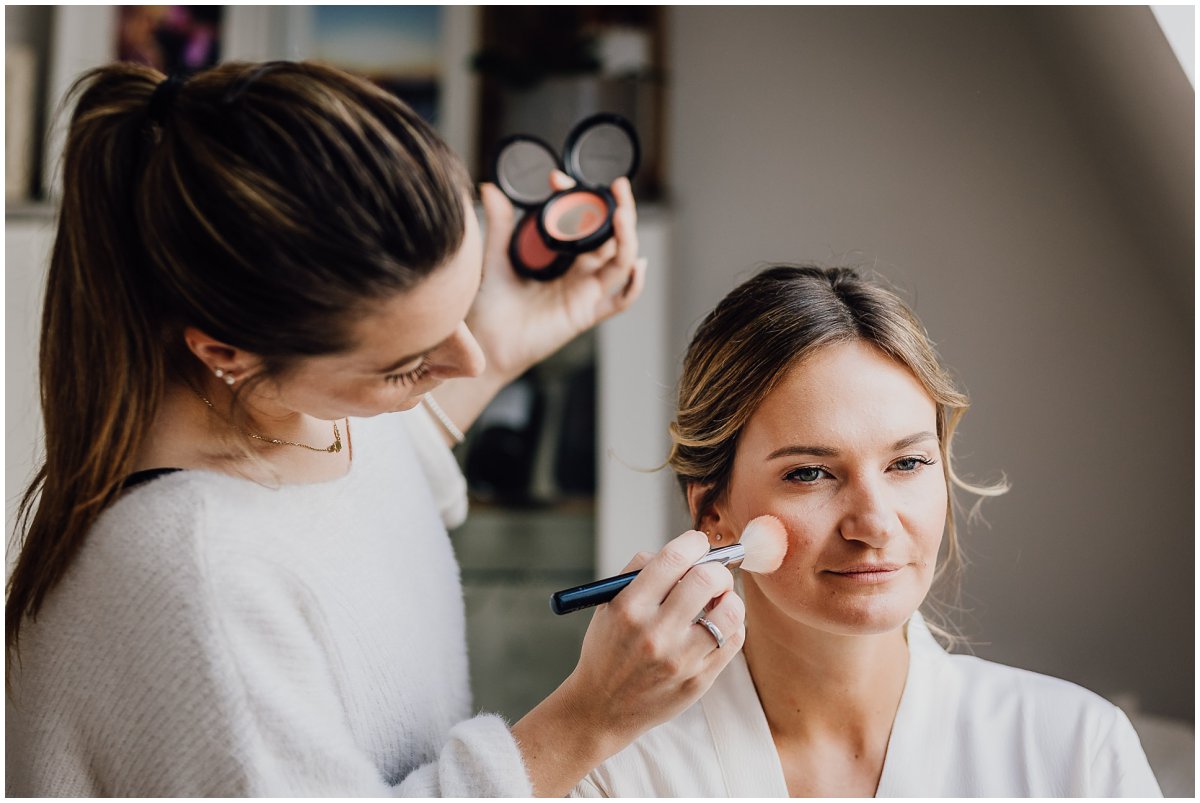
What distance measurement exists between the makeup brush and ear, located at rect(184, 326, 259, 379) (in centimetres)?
27

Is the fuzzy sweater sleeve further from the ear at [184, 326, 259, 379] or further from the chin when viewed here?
the chin

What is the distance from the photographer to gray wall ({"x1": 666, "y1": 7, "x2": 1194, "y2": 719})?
1.09 metres

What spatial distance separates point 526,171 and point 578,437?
875mm

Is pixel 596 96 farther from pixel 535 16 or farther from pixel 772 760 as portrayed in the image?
pixel 772 760

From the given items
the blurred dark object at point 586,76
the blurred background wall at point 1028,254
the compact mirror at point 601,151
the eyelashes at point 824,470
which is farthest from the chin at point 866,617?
the blurred dark object at point 586,76

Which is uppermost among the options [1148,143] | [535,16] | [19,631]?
[535,16]

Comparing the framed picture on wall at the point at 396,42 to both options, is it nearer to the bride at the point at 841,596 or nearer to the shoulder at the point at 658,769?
the bride at the point at 841,596

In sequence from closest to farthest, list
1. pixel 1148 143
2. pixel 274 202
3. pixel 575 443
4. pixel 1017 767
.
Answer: pixel 274 202
pixel 1017 767
pixel 1148 143
pixel 575 443

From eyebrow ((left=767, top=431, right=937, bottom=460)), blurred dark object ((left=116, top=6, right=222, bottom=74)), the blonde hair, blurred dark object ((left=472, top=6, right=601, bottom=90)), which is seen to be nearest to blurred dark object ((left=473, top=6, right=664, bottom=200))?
blurred dark object ((left=472, top=6, right=601, bottom=90))

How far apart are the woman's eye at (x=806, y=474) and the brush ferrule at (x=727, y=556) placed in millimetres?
97

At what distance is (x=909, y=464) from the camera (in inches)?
33.3

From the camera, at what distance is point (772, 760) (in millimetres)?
889

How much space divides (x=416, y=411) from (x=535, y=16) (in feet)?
4.32

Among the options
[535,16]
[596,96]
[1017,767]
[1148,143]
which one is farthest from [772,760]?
[535,16]
